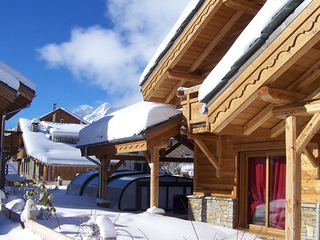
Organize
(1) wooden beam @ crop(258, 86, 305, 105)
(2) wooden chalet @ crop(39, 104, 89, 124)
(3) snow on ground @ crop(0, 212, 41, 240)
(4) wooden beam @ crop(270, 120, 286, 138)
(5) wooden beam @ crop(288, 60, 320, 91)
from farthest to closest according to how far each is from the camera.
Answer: (2) wooden chalet @ crop(39, 104, 89, 124), (4) wooden beam @ crop(270, 120, 286, 138), (3) snow on ground @ crop(0, 212, 41, 240), (5) wooden beam @ crop(288, 60, 320, 91), (1) wooden beam @ crop(258, 86, 305, 105)

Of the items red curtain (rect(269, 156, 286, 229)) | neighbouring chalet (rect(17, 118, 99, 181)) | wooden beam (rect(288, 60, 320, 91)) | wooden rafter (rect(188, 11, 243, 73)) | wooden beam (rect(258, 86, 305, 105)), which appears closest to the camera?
wooden beam (rect(258, 86, 305, 105))

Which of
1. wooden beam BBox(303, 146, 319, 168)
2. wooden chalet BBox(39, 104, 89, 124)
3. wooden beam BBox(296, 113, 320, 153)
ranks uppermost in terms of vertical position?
wooden chalet BBox(39, 104, 89, 124)

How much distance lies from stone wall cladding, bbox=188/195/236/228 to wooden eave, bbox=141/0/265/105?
365 cm

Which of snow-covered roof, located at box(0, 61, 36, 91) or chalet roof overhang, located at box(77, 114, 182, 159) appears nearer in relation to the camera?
chalet roof overhang, located at box(77, 114, 182, 159)

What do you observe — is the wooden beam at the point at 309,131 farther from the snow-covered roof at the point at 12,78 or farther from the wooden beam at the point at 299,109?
the snow-covered roof at the point at 12,78

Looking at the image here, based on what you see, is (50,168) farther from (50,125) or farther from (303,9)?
(303,9)

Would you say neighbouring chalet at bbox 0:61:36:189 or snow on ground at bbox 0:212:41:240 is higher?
neighbouring chalet at bbox 0:61:36:189

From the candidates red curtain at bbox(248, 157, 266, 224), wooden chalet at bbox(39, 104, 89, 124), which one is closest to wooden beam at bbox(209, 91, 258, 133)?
red curtain at bbox(248, 157, 266, 224)

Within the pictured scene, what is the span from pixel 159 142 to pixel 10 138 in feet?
40.4

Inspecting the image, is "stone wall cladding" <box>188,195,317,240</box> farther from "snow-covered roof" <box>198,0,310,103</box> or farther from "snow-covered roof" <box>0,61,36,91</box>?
"snow-covered roof" <box>0,61,36,91</box>

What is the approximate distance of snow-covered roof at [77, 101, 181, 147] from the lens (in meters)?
Answer: 10.3

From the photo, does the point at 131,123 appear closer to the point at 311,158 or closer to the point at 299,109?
the point at 311,158

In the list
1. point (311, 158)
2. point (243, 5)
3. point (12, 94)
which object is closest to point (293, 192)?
point (311, 158)

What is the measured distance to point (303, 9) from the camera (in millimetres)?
5348
